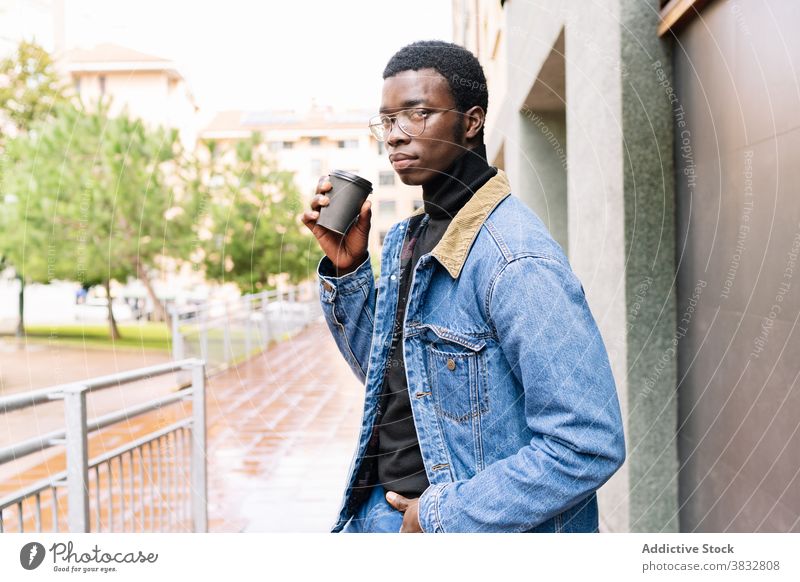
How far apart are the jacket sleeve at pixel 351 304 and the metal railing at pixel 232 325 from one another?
4.87m

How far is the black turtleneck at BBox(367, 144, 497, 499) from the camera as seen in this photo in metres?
1.27

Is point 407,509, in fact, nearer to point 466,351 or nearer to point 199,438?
point 466,351

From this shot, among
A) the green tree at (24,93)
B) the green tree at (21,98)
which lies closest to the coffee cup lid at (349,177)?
the green tree at (24,93)

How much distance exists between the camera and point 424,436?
1.24 meters

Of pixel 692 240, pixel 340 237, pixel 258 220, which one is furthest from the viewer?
pixel 258 220

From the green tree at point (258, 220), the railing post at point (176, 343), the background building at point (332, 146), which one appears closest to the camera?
the background building at point (332, 146)

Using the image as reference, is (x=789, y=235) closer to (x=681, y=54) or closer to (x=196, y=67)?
(x=681, y=54)

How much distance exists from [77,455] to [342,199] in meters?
1.38

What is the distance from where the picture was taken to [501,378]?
1188 mm

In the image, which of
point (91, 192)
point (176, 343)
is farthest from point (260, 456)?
point (91, 192)

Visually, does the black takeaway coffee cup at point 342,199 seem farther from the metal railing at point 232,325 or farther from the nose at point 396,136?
the metal railing at point 232,325

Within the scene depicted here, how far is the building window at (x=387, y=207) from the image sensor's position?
2.22m

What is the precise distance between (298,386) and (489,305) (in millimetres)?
7086
